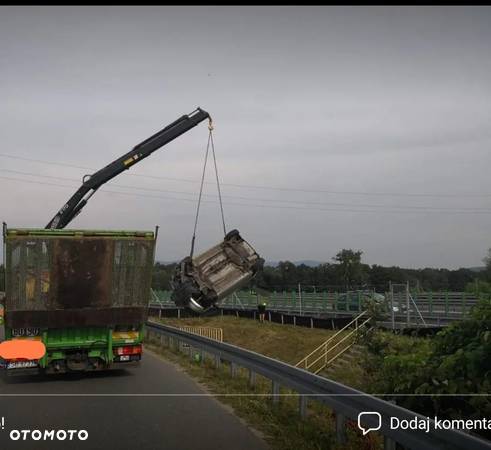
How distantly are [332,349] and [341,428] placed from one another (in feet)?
50.9

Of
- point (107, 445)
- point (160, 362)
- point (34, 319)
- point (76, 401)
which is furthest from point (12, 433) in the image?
point (160, 362)

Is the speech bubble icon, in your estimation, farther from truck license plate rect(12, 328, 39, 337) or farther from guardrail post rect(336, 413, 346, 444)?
truck license plate rect(12, 328, 39, 337)

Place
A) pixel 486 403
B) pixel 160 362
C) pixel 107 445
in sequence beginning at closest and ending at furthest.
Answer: pixel 486 403, pixel 107 445, pixel 160 362

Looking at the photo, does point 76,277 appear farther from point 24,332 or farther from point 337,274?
point 337,274

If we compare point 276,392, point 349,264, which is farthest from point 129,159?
Answer: point 349,264

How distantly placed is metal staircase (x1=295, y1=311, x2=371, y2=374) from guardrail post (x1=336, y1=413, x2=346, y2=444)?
13.8 metres

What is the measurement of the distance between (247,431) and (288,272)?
59.7m

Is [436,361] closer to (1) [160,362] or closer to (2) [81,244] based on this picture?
(2) [81,244]

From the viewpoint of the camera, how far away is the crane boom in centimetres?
2325

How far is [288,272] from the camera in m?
67.6

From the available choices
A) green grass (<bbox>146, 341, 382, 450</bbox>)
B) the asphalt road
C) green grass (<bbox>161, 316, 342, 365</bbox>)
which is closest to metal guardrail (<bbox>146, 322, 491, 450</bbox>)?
green grass (<bbox>146, 341, 382, 450</bbox>)

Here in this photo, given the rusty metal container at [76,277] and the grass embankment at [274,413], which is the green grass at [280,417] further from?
the rusty metal container at [76,277]

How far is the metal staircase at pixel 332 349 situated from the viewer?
21.7 metres

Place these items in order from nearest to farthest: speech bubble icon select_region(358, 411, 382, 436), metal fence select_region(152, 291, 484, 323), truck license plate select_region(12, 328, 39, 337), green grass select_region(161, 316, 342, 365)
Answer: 1. speech bubble icon select_region(358, 411, 382, 436)
2. truck license plate select_region(12, 328, 39, 337)
3. metal fence select_region(152, 291, 484, 323)
4. green grass select_region(161, 316, 342, 365)
